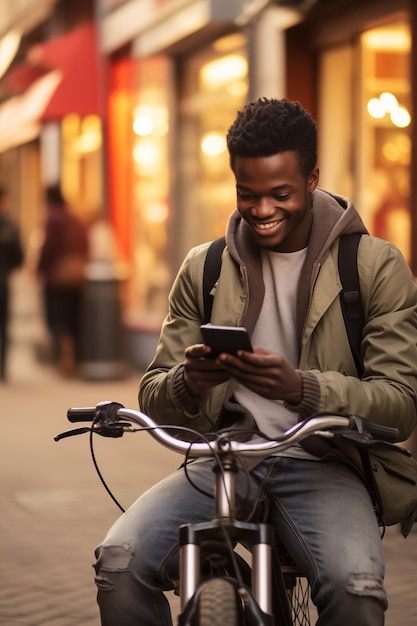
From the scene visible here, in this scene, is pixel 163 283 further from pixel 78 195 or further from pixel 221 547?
pixel 221 547

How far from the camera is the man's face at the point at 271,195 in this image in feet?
9.98

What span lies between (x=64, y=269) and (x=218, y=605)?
11.8 metres

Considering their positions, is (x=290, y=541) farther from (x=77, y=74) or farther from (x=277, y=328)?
(x=77, y=74)

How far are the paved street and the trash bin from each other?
3.19 ft

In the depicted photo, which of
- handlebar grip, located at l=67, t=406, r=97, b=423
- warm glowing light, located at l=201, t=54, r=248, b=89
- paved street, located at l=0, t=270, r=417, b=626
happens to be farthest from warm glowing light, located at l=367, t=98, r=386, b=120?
handlebar grip, located at l=67, t=406, r=97, b=423

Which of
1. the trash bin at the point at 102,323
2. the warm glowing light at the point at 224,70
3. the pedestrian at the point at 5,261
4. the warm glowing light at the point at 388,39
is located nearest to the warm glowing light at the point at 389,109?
the warm glowing light at the point at 388,39

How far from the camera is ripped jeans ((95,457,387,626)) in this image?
285 cm

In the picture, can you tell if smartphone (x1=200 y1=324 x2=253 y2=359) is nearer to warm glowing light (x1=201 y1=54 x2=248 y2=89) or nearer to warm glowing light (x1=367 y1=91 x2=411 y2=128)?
warm glowing light (x1=367 y1=91 x2=411 y2=128)

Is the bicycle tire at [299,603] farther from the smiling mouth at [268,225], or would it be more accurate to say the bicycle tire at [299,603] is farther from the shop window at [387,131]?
the shop window at [387,131]

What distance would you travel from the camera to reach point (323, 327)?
3.17 metres

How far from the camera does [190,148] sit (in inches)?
565

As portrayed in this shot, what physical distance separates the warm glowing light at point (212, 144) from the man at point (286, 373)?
10.1 m

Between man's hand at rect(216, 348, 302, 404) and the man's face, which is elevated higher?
the man's face

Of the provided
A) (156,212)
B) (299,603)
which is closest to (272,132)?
(299,603)
